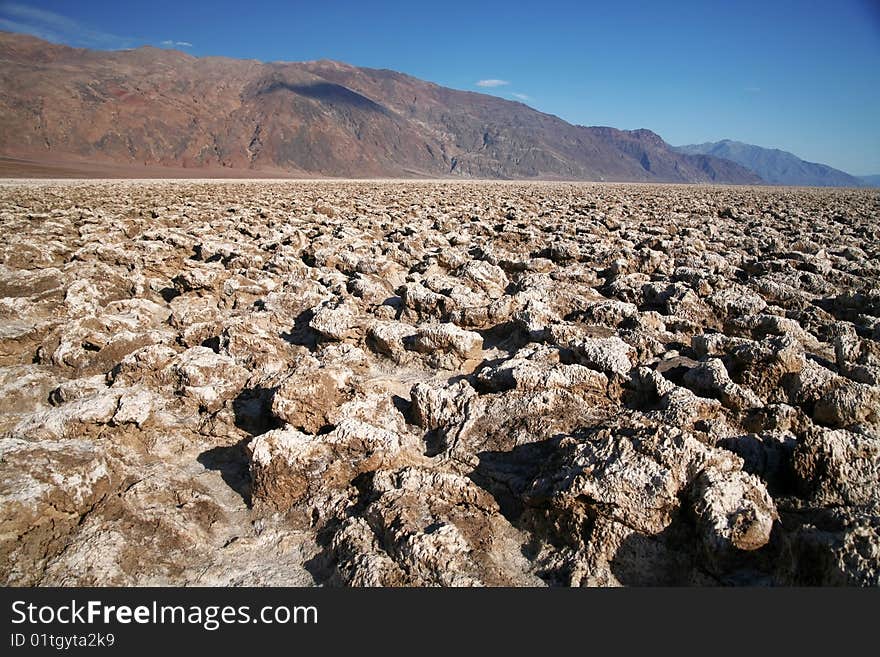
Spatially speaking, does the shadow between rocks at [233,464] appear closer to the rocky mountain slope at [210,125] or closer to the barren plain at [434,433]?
the barren plain at [434,433]

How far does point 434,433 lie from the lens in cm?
292

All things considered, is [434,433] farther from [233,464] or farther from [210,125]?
[210,125]

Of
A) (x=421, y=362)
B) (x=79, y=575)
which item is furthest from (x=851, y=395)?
(x=79, y=575)

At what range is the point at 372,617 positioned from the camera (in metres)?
1.65

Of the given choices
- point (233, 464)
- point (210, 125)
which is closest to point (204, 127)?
point (210, 125)

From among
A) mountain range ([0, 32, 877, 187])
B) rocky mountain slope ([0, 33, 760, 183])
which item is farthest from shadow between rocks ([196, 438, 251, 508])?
rocky mountain slope ([0, 33, 760, 183])

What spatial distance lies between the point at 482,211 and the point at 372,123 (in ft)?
419

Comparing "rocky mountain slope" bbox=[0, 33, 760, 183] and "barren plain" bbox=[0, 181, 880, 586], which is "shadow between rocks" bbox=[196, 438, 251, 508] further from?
"rocky mountain slope" bbox=[0, 33, 760, 183]

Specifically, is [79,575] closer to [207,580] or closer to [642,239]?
[207,580]

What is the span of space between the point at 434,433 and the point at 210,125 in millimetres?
104154

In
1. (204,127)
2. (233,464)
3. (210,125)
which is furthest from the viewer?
(210,125)

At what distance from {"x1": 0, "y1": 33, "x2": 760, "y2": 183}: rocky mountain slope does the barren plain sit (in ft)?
182

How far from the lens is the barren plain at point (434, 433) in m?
1.96

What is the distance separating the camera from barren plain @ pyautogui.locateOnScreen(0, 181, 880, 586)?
1965 millimetres
